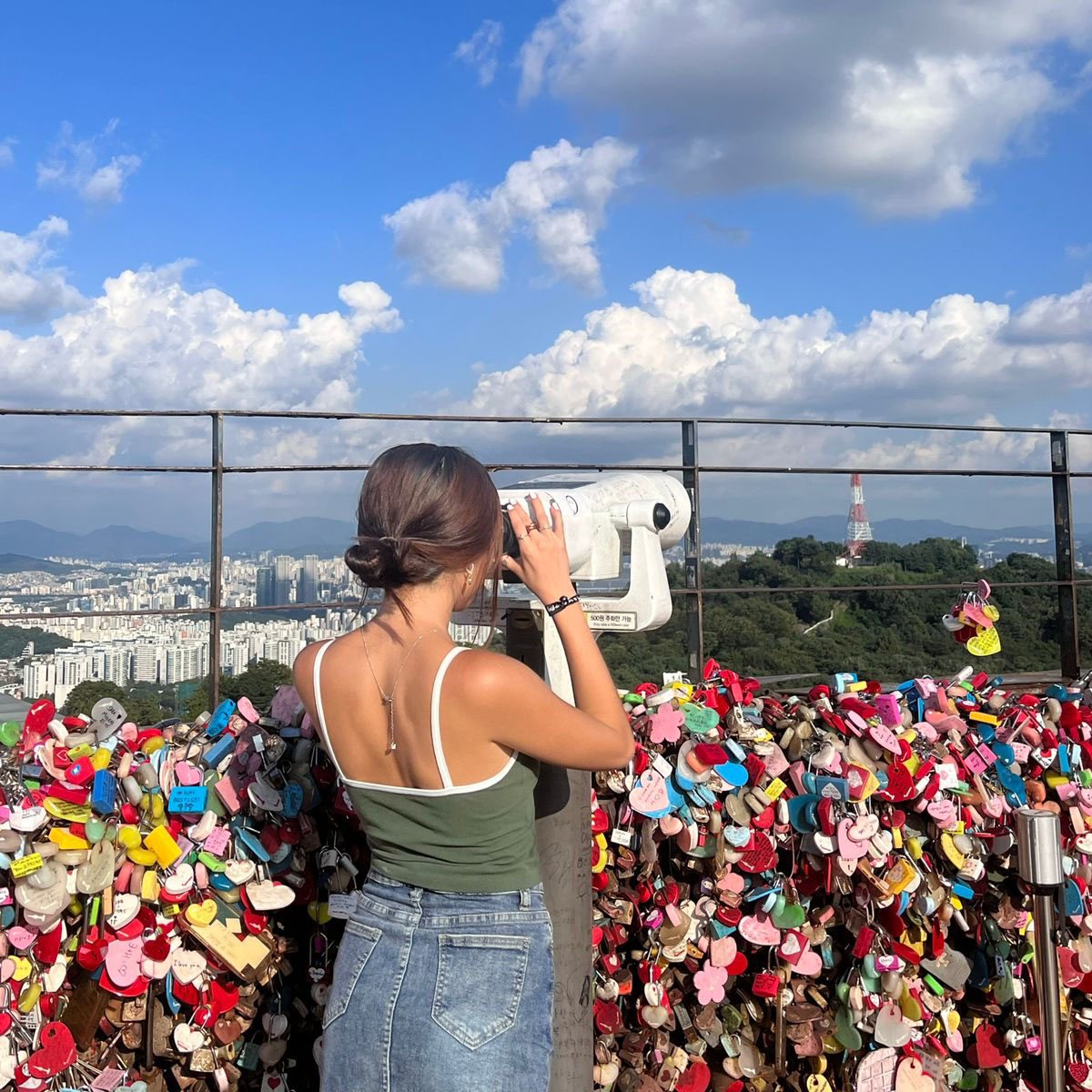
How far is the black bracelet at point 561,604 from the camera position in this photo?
1.34 m

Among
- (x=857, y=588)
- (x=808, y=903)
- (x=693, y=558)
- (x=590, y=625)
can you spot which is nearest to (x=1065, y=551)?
(x=857, y=588)

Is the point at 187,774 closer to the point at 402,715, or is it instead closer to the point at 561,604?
the point at 402,715

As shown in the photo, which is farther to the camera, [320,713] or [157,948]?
[157,948]

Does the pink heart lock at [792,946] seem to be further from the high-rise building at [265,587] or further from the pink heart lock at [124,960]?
the high-rise building at [265,587]

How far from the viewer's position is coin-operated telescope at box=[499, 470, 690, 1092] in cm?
158

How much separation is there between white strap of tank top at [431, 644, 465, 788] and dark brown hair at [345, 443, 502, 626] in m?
0.13

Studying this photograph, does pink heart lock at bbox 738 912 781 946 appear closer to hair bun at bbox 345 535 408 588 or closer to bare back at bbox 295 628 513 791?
bare back at bbox 295 628 513 791

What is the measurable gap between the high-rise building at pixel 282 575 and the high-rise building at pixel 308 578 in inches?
6.3

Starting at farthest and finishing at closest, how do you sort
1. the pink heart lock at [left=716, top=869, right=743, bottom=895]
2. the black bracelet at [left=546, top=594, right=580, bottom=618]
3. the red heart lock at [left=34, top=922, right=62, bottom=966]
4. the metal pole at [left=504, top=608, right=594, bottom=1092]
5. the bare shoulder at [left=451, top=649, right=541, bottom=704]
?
Answer: 1. the pink heart lock at [left=716, top=869, right=743, bottom=895]
2. the red heart lock at [left=34, top=922, right=62, bottom=966]
3. the metal pole at [left=504, top=608, right=594, bottom=1092]
4. the black bracelet at [left=546, top=594, right=580, bottom=618]
5. the bare shoulder at [left=451, top=649, right=541, bottom=704]

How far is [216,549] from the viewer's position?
139 inches

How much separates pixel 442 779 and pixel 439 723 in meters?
0.08

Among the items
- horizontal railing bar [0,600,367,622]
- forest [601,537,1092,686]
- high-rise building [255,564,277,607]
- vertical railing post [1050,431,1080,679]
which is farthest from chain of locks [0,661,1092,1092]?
forest [601,537,1092,686]

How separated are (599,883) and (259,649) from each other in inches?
81.9

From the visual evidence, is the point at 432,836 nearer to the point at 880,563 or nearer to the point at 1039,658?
the point at 1039,658
